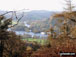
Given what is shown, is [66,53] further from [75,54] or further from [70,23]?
[70,23]

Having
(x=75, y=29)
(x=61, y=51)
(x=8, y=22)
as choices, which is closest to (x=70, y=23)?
(x=75, y=29)

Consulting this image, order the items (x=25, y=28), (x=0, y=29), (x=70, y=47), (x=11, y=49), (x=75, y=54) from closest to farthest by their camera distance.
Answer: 1. (x=75, y=54)
2. (x=70, y=47)
3. (x=0, y=29)
4. (x=11, y=49)
5. (x=25, y=28)

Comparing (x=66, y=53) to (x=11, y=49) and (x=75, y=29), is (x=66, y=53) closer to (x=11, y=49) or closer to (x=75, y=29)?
(x=75, y=29)

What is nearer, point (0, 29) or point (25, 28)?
point (0, 29)

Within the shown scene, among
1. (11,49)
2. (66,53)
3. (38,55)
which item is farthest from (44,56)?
(11,49)

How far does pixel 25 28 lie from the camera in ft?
86.4

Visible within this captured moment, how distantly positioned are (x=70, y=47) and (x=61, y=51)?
0.63m

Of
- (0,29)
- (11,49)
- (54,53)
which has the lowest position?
(11,49)

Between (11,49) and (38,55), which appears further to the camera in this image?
(11,49)

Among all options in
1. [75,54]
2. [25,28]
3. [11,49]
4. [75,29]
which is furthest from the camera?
[25,28]

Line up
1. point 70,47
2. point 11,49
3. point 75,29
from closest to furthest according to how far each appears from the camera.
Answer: point 70,47 < point 75,29 < point 11,49

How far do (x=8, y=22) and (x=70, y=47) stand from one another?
309 cm

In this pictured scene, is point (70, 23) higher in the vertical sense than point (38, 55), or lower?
higher

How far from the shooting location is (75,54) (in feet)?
19.5
